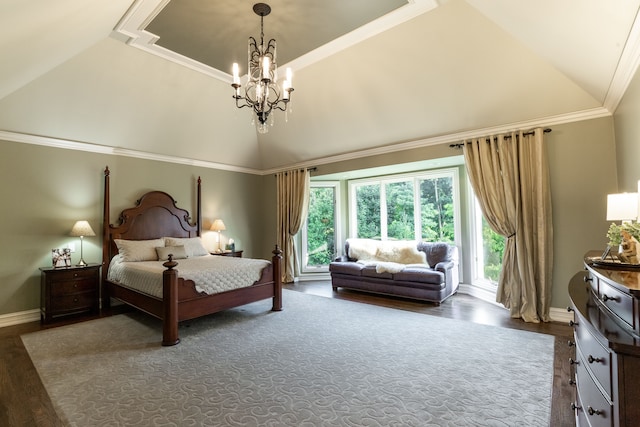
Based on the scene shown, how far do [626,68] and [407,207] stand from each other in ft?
12.5

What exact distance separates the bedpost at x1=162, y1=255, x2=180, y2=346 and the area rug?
14 centimetres

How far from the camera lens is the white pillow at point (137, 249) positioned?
455 centimetres

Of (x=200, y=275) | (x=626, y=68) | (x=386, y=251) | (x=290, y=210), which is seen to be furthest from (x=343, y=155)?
(x=626, y=68)

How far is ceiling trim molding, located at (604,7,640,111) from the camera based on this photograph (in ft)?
6.95

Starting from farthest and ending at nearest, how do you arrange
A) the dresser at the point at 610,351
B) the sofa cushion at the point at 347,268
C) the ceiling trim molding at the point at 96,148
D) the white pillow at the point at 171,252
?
the sofa cushion at the point at 347,268, the white pillow at the point at 171,252, the ceiling trim molding at the point at 96,148, the dresser at the point at 610,351

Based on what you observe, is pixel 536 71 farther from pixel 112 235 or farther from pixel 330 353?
pixel 112 235

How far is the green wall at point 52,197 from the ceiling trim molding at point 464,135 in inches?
108

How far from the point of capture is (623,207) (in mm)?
2127

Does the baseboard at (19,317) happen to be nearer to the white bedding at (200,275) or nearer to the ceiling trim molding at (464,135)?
the white bedding at (200,275)

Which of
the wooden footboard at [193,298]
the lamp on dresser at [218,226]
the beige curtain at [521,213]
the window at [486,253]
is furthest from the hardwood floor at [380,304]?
the lamp on dresser at [218,226]

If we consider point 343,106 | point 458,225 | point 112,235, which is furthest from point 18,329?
point 458,225

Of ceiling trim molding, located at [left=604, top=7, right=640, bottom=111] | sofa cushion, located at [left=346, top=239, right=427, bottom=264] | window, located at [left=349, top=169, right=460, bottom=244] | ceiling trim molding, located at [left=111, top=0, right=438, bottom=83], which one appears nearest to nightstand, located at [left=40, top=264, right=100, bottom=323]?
ceiling trim molding, located at [left=111, top=0, right=438, bottom=83]

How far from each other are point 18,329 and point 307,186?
4744mm

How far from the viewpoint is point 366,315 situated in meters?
4.07
